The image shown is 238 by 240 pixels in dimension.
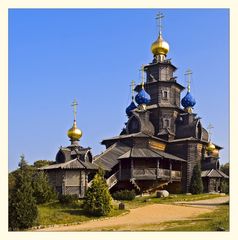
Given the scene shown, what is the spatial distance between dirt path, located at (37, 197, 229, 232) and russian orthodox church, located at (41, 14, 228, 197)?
18.5 feet

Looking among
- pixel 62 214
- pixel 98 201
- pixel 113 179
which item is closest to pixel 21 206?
pixel 62 214

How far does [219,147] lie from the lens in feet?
115

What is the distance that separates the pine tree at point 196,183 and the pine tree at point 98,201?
436 inches

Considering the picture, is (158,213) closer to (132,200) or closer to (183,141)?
(132,200)

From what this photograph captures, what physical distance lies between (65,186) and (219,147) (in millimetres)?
15609

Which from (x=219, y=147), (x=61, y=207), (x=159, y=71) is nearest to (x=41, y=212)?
(x=61, y=207)

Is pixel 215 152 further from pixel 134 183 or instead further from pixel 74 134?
pixel 74 134

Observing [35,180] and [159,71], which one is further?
[159,71]

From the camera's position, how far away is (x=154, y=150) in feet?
92.9

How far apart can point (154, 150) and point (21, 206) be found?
1395cm

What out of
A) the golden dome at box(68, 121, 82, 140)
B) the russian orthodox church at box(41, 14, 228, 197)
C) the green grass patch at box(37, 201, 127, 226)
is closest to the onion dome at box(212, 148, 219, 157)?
the russian orthodox church at box(41, 14, 228, 197)

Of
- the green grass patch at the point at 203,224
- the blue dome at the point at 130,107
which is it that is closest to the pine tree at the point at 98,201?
the green grass patch at the point at 203,224

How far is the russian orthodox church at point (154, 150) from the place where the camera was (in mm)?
25625
